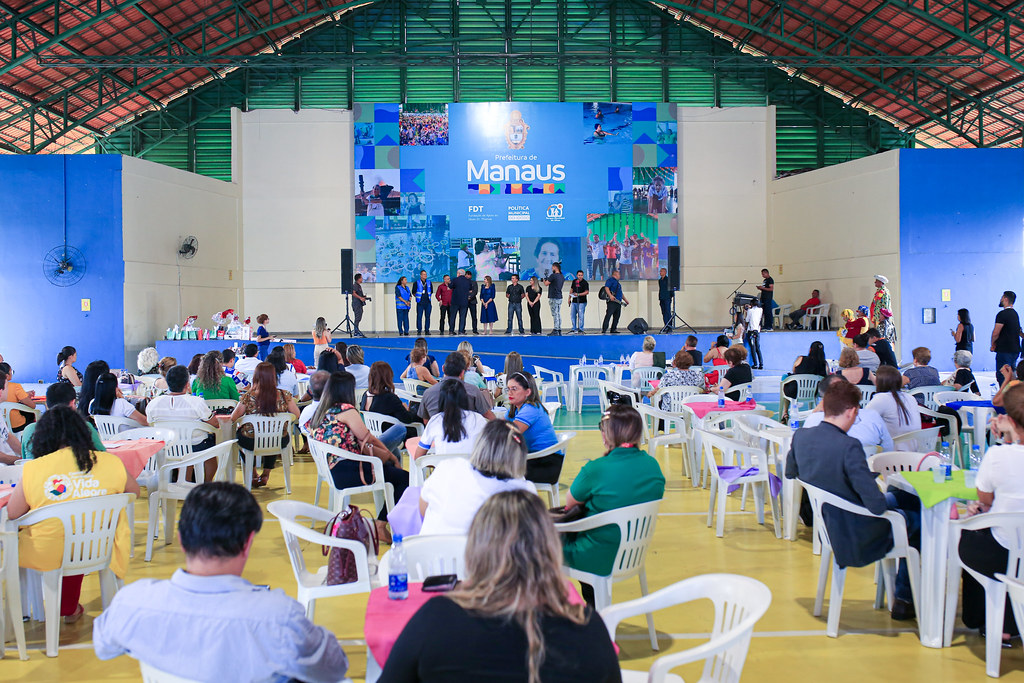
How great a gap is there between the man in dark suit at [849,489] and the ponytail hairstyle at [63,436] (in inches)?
124

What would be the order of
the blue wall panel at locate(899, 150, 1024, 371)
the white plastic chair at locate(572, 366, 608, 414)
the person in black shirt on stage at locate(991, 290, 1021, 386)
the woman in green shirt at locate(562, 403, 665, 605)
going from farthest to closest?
1. the blue wall panel at locate(899, 150, 1024, 371)
2. the white plastic chair at locate(572, 366, 608, 414)
3. the person in black shirt on stage at locate(991, 290, 1021, 386)
4. the woman in green shirt at locate(562, 403, 665, 605)

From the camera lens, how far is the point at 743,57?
17.6 m

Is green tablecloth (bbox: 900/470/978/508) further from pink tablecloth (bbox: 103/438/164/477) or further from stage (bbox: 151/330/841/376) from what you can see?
stage (bbox: 151/330/841/376)

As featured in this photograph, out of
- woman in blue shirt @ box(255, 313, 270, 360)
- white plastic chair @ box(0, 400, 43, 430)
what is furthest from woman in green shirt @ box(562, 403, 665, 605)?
woman in blue shirt @ box(255, 313, 270, 360)

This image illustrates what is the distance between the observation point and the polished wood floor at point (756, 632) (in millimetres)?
3342

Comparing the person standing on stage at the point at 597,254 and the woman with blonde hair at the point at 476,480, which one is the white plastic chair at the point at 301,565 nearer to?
the woman with blonde hair at the point at 476,480

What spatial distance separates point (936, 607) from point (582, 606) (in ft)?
8.09

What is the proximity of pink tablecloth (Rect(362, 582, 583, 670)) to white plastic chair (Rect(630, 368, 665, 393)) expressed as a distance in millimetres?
6384

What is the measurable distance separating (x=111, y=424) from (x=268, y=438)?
3.68ft

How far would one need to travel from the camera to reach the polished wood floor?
3.34m

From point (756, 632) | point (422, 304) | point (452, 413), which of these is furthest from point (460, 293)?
point (756, 632)

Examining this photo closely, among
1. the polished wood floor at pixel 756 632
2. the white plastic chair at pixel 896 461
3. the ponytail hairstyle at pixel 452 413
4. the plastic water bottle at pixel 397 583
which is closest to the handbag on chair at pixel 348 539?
the polished wood floor at pixel 756 632

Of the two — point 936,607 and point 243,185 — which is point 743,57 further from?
point 936,607

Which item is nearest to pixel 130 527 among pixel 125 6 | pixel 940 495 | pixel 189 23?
pixel 940 495
